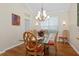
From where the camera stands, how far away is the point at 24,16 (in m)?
2.66

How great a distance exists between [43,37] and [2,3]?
100cm

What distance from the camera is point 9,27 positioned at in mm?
2719

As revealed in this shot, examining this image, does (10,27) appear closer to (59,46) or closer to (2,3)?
(2,3)

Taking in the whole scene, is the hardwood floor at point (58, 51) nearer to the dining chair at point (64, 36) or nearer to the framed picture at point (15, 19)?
the dining chair at point (64, 36)

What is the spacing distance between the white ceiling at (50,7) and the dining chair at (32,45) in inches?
18.1

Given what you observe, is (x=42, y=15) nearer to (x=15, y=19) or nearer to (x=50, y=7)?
(x=50, y=7)

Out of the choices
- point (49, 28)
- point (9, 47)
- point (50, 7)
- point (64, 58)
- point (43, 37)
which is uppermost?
point (50, 7)

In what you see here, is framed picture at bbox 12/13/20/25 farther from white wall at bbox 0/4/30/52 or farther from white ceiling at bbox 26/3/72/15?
white ceiling at bbox 26/3/72/15

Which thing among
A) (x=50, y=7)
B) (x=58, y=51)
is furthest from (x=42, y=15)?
(x=58, y=51)

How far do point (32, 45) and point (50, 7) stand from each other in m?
0.80

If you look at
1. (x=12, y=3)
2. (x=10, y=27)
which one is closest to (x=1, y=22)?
(x=10, y=27)

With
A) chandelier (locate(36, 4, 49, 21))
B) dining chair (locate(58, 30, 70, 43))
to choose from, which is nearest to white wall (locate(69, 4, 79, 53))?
dining chair (locate(58, 30, 70, 43))

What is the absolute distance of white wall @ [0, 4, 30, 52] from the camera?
2619mm

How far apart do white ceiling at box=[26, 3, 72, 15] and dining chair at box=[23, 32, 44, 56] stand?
0.46m
